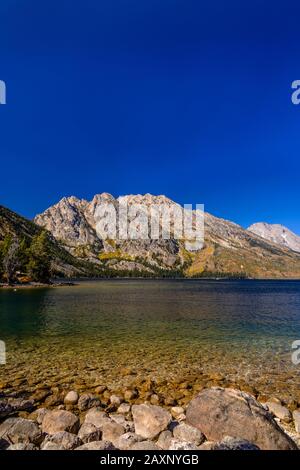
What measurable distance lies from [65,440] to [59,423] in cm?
216

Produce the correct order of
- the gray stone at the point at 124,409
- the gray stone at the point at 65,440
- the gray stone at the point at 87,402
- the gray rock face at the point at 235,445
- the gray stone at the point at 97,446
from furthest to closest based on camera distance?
the gray stone at the point at 87,402 < the gray stone at the point at 124,409 < the gray stone at the point at 65,440 < the gray stone at the point at 97,446 < the gray rock face at the point at 235,445

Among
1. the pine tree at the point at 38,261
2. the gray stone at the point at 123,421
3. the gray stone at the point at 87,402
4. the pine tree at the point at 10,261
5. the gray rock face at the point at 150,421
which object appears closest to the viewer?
the gray rock face at the point at 150,421

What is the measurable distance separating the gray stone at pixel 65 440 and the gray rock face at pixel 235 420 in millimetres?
5685

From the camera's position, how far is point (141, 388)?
21.5 meters

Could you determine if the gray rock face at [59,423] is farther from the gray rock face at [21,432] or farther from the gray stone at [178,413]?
the gray stone at [178,413]

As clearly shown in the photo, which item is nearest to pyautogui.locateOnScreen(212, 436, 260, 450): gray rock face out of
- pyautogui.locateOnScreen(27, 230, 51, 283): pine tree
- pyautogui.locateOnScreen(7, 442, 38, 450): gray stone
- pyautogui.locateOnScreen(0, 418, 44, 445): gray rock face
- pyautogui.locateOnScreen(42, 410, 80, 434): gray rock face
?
pyautogui.locateOnScreen(42, 410, 80, 434): gray rock face

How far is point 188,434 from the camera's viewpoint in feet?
45.7

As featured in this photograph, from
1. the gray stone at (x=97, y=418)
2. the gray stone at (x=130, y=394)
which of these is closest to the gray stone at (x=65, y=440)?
the gray stone at (x=97, y=418)

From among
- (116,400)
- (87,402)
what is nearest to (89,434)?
(87,402)

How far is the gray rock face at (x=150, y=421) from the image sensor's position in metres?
14.4

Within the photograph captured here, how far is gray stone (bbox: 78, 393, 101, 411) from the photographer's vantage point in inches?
712

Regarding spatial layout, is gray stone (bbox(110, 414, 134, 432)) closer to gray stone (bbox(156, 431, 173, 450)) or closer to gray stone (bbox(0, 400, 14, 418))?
gray stone (bbox(156, 431, 173, 450))

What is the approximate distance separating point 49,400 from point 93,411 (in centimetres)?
385
